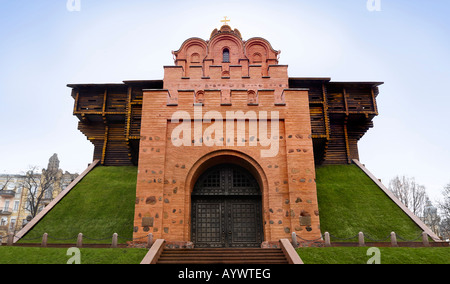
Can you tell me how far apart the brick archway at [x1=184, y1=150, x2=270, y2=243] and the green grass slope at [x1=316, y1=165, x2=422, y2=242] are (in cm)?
420

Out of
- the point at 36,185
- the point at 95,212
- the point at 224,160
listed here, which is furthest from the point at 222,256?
the point at 36,185

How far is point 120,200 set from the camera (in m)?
18.7

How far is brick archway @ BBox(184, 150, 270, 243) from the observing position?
1377cm

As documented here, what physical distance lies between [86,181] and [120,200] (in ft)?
12.2

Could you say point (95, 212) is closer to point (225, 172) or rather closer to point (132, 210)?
point (132, 210)

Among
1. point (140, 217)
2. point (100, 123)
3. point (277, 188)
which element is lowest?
point (140, 217)

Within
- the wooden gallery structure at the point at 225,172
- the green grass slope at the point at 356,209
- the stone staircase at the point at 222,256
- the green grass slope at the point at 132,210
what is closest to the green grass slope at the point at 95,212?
the green grass slope at the point at 132,210

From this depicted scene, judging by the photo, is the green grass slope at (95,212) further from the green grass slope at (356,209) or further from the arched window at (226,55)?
the green grass slope at (356,209)
